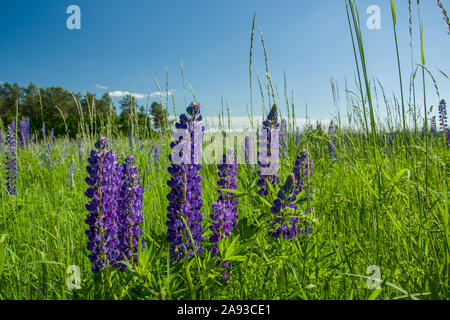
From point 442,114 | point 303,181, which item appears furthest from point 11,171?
point 442,114

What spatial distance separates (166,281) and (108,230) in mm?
499

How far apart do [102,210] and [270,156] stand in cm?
142

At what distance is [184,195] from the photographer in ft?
5.22

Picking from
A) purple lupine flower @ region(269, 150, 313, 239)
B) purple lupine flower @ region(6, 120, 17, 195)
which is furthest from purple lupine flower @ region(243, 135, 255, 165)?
purple lupine flower @ region(6, 120, 17, 195)

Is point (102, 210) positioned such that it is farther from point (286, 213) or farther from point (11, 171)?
point (11, 171)

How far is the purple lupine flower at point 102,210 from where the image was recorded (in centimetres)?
159

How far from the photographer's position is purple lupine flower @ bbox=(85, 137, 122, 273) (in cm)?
159

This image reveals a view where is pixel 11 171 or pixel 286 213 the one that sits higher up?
pixel 11 171

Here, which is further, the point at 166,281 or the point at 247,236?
the point at 247,236

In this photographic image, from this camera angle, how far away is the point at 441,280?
161cm

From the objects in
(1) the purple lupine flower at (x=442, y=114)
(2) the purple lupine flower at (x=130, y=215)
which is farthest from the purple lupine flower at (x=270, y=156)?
(1) the purple lupine flower at (x=442, y=114)

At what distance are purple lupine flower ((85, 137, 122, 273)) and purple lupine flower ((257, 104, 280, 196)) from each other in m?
1.19
